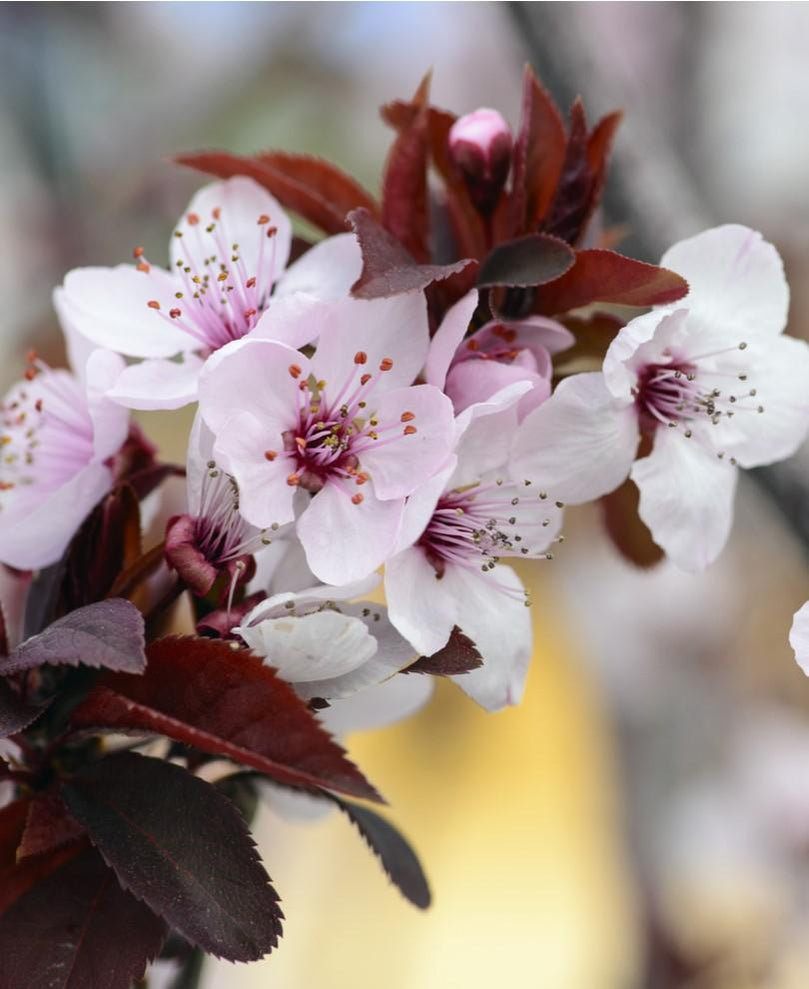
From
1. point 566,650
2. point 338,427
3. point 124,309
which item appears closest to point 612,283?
point 338,427

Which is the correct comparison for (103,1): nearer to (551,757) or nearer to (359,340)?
(551,757)

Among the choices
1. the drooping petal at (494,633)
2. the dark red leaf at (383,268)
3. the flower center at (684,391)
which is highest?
the dark red leaf at (383,268)

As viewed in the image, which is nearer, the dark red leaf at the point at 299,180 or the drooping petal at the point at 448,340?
the drooping petal at the point at 448,340

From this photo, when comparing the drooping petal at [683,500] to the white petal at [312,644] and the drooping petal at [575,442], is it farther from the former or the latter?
the white petal at [312,644]

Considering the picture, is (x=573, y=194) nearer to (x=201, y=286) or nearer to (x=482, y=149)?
(x=482, y=149)

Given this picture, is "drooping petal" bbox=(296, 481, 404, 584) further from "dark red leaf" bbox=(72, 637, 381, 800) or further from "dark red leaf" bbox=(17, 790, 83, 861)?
"dark red leaf" bbox=(17, 790, 83, 861)

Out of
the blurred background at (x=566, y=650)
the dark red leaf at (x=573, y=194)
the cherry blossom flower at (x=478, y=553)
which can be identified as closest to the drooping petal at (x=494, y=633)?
the cherry blossom flower at (x=478, y=553)

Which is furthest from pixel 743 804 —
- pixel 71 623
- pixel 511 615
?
pixel 71 623

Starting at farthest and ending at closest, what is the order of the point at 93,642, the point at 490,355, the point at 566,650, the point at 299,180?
the point at 566,650 < the point at 299,180 < the point at 490,355 < the point at 93,642
